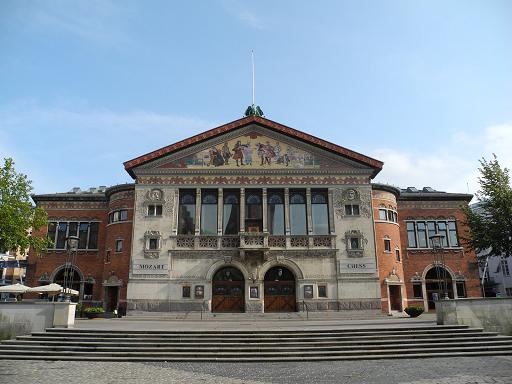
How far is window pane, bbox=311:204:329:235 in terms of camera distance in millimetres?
34750

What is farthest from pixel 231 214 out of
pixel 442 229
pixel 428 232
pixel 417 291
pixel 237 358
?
pixel 442 229

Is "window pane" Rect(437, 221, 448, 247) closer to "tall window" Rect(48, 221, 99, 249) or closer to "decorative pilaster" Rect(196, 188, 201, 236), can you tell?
"decorative pilaster" Rect(196, 188, 201, 236)

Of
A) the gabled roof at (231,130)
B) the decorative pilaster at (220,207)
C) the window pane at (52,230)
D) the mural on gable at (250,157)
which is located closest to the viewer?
the decorative pilaster at (220,207)

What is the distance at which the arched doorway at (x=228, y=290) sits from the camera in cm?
3328

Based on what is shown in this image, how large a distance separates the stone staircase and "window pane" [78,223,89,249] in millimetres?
22201

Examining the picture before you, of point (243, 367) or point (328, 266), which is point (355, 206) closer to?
point (328, 266)

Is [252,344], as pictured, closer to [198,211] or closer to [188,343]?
[188,343]

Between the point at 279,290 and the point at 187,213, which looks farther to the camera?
the point at 187,213

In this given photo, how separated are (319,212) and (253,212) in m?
5.36

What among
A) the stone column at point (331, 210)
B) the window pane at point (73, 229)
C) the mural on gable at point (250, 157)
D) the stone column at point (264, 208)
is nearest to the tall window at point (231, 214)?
the stone column at point (264, 208)

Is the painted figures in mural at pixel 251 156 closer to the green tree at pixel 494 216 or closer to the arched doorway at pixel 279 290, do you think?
the arched doorway at pixel 279 290

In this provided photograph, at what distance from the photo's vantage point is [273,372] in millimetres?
13844

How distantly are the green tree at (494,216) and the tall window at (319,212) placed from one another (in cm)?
1094

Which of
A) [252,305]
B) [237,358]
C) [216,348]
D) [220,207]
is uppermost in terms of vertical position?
[220,207]
